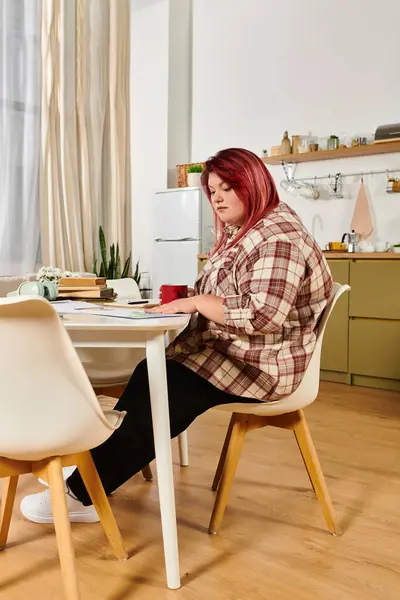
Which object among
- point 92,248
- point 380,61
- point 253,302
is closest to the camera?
point 253,302

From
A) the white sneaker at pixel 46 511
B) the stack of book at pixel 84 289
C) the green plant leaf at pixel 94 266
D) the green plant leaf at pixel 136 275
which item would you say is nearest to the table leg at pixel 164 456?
the white sneaker at pixel 46 511

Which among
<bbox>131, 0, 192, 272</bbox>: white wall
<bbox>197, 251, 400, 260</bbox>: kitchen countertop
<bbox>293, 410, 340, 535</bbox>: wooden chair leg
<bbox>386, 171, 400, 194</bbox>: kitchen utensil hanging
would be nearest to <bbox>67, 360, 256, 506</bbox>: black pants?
<bbox>293, 410, 340, 535</bbox>: wooden chair leg

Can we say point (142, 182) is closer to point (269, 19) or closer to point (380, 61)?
point (269, 19)

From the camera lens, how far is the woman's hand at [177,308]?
1775 mm

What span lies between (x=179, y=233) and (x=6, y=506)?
12.9 feet

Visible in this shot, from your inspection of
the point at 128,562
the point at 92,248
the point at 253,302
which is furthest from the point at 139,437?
the point at 92,248

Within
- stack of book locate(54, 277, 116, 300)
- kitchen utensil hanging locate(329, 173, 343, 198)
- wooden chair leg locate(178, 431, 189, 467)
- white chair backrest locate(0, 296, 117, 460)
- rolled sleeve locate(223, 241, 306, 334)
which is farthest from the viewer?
kitchen utensil hanging locate(329, 173, 343, 198)

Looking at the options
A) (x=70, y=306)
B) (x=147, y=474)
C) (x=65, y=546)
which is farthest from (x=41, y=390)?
(x=147, y=474)

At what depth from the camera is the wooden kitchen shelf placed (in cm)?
471

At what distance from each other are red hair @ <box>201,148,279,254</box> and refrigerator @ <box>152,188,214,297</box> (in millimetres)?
3524

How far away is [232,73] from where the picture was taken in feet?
19.0

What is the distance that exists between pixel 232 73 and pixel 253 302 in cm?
452

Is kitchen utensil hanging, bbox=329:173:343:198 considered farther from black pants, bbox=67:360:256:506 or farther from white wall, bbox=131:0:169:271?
black pants, bbox=67:360:256:506

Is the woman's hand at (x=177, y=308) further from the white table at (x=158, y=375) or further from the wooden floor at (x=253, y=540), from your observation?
the wooden floor at (x=253, y=540)
